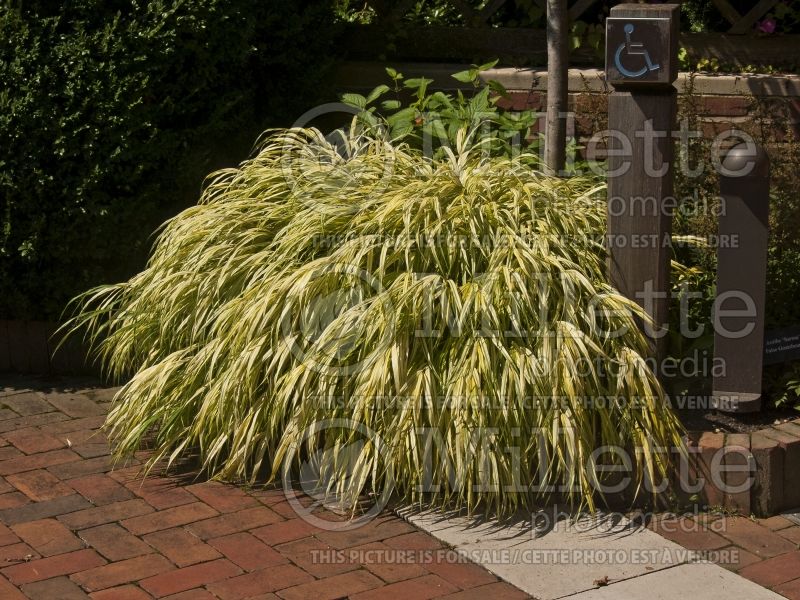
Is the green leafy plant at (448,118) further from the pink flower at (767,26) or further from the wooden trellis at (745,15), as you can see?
the pink flower at (767,26)

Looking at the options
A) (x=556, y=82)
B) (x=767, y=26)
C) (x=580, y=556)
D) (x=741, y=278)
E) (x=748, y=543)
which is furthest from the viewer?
(x=767, y=26)

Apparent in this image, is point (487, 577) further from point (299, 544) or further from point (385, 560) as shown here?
point (299, 544)

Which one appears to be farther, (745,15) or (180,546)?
(745,15)

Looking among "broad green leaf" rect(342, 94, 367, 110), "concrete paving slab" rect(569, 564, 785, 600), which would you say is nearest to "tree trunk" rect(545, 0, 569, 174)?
"broad green leaf" rect(342, 94, 367, 110)

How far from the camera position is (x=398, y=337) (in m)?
4.23

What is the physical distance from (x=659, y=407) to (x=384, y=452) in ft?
3.23

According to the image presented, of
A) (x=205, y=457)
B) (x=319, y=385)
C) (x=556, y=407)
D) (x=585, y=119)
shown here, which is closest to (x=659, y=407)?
(x=556, y=407)

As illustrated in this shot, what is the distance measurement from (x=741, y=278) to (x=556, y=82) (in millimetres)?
1503

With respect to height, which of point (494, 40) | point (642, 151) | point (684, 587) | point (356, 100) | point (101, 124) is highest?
point (494, 40)

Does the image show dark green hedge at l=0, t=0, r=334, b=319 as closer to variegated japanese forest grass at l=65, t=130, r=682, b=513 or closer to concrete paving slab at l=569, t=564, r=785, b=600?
variegated japanese forest grass at l=65, t=130, r=682, b=513

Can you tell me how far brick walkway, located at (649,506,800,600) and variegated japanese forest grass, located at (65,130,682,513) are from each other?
226 millimetres

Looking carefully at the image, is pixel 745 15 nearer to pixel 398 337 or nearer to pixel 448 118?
pixel 448 118

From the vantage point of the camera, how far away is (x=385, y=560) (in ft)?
12.6

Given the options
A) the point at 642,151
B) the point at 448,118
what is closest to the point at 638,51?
the point at 642,151
